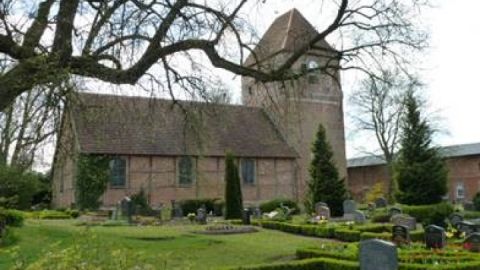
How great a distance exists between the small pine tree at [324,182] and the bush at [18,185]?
15452 millimetres

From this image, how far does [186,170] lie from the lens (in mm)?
36406

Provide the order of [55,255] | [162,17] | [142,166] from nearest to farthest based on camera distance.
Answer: [55,255] < [162,17] < [142,166]

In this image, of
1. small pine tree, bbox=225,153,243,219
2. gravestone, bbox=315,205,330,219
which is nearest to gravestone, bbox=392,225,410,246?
gravestone, bbox=315,205,330,219

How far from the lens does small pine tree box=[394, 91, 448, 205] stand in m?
31.2

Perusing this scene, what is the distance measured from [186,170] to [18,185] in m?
10.4

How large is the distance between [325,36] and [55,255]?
7624mm

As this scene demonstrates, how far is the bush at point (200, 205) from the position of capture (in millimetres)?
33188

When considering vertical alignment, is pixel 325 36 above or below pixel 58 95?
above

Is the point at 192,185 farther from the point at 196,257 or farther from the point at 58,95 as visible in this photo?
the point at 58,95

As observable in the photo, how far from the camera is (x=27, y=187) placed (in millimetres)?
31797

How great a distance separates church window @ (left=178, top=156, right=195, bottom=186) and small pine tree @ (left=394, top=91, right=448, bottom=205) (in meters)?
12.6

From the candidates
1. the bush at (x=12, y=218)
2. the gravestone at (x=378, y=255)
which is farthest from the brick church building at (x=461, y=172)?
the gravestone at (x=378, y=255)

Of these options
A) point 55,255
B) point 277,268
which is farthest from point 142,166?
point 55,255

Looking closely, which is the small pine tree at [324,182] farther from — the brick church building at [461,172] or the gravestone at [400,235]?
the brick church building at [461,172]
